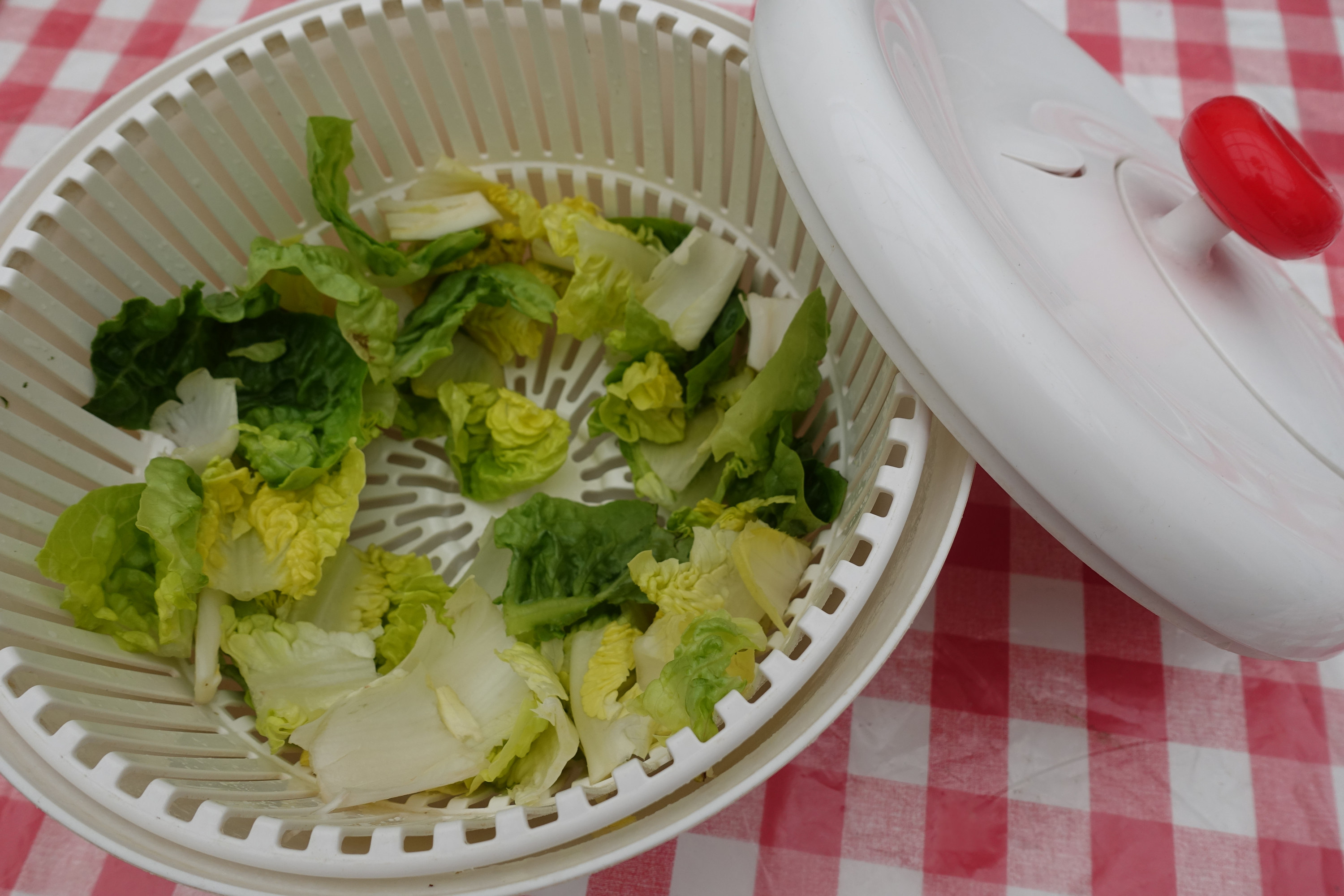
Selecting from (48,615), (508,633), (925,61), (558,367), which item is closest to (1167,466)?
(925,61)

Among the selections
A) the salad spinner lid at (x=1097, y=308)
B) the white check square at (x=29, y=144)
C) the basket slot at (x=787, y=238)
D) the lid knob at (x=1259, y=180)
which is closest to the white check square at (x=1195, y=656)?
the salad spinner lid at (x=1097, y=308)

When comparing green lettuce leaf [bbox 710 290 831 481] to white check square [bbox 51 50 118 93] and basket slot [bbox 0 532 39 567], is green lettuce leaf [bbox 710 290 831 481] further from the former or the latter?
white check square [bbox 51 50 118 93]

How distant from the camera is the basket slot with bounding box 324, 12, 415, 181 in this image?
78 centimetres

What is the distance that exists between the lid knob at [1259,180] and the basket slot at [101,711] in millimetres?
770

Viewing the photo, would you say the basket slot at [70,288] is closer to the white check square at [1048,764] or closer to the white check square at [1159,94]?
the white check square at [1048,764]

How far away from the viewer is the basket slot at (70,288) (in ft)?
2.19

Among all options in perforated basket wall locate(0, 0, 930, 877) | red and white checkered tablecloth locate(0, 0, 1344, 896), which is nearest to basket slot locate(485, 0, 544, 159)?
perforated basket wall locate(0, 0, 930, 877)

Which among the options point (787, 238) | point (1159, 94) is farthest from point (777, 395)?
point (1159, 94)

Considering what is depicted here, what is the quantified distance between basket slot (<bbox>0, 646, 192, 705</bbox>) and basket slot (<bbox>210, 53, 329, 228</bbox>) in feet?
1.44

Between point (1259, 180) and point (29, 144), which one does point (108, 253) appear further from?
point (1259, 180)

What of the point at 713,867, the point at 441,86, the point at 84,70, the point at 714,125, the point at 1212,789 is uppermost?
the point at 84,70

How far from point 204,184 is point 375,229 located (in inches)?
6.3

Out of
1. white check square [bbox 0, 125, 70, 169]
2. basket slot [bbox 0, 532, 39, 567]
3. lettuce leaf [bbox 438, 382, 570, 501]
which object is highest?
white check square [bbox 0, 125, 70, 169]

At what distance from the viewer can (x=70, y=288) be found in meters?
0.71
